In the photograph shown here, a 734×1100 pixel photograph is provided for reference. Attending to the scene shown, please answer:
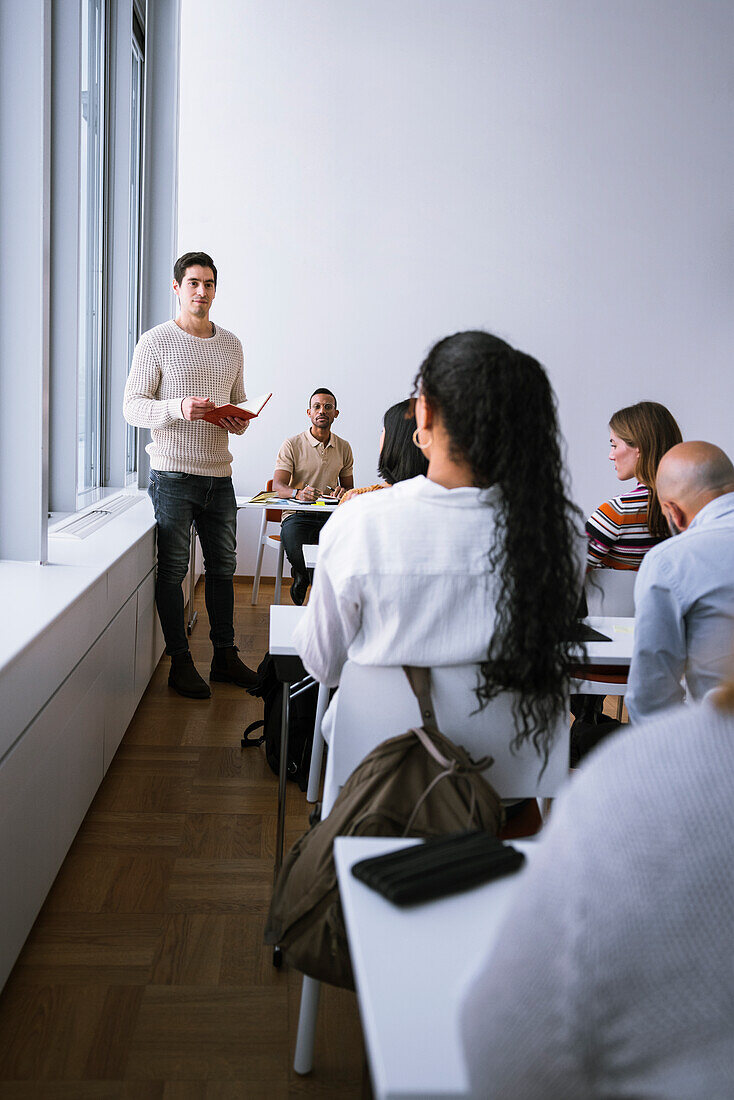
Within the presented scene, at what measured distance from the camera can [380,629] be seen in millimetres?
1433

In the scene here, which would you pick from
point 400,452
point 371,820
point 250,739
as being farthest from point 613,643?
point 250,739

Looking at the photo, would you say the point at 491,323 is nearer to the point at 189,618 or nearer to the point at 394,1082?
the point at 189,618

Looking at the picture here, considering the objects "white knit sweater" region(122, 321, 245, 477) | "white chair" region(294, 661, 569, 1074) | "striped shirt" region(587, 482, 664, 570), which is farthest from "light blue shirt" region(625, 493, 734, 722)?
"white knit sweater" region(122, 321, 245, 477)

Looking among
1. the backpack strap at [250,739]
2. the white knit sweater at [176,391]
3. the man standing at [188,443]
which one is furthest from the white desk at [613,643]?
the white knit sweater at [176,391]

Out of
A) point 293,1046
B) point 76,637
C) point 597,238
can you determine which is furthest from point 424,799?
point 597,238

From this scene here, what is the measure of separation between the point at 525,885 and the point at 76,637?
2009 millimetres

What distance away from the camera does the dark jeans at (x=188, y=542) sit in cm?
388

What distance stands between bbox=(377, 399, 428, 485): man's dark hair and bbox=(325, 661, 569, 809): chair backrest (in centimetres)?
135

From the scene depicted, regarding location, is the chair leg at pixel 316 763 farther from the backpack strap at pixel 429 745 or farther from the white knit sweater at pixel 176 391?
the white knit sweater at pixel 176 391

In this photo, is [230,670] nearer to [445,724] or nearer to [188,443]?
[188,443]

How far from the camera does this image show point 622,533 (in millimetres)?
3195

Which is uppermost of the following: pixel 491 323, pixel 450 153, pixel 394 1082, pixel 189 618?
pixel 450 153

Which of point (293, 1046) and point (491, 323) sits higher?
point (491, 323)

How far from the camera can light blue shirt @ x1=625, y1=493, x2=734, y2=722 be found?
188 centimetres
